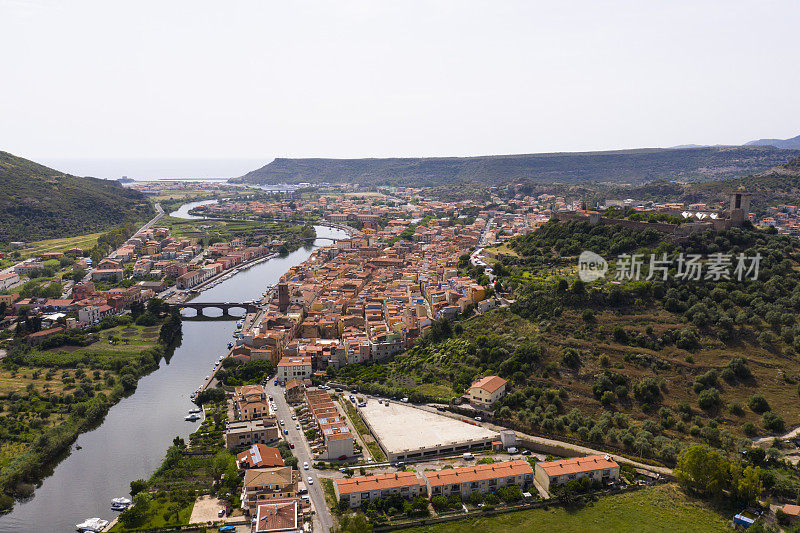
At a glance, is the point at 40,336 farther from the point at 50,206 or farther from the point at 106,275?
the point at 50,206

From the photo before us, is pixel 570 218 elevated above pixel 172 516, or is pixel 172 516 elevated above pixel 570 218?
pixel 570 218

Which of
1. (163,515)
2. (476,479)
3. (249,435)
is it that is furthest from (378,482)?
(163,515)

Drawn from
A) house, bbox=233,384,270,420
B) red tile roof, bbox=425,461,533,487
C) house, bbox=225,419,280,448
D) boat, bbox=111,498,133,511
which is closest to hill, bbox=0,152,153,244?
house, bbox=233,384,270,420

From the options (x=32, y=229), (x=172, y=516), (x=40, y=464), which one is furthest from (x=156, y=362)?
(x=32, y=229)

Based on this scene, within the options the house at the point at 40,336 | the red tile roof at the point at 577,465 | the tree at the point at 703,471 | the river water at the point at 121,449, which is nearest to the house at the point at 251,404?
the river water at the point at 121,449

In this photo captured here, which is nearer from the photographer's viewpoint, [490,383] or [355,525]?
[355,525]

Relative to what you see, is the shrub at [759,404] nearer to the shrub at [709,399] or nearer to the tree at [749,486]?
the shrub at [709,399]

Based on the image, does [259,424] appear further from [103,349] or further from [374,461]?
[103,349]
